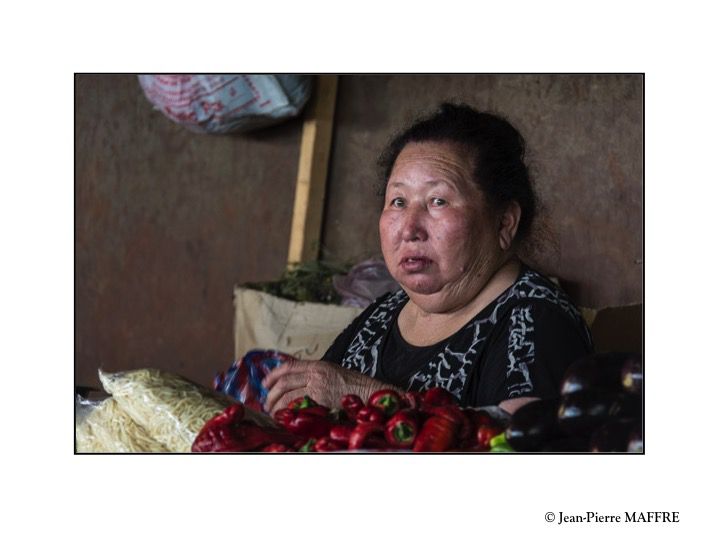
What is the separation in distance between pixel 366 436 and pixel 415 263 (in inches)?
31.6

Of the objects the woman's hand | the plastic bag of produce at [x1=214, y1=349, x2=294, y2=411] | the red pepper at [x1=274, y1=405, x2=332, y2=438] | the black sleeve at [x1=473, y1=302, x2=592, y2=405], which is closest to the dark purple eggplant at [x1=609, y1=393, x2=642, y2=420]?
the black sleeve at [x1=473, y1=302, x2=592, y2=405]

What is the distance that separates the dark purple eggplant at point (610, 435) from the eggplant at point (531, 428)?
0.10 meters

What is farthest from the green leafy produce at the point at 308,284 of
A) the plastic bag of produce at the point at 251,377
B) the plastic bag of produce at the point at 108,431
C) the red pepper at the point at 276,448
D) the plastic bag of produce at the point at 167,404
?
the red pepper at the point at 276,448

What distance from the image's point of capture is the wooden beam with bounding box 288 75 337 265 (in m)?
4.81

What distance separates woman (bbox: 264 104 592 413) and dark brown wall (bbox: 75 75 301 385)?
2.35 m

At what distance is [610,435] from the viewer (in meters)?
1.94

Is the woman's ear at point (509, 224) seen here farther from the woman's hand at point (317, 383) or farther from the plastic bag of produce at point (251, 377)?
the plastic bag of produce at point (251, 377)

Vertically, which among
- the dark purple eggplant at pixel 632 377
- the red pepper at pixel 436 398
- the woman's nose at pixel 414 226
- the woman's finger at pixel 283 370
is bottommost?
the red pepper at pixel 436 398

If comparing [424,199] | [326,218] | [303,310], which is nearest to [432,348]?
[424,199]

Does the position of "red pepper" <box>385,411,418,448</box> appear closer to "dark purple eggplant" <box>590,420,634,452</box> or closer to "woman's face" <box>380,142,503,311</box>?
"dark purple eggplant" <box>590,420,634,452</box>

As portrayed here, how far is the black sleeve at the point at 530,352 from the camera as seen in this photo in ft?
7.66

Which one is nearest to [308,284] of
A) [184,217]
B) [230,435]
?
[184,217]

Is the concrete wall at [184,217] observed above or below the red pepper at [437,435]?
above
